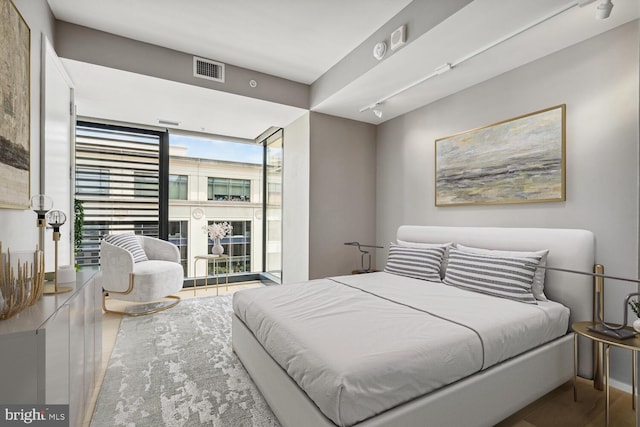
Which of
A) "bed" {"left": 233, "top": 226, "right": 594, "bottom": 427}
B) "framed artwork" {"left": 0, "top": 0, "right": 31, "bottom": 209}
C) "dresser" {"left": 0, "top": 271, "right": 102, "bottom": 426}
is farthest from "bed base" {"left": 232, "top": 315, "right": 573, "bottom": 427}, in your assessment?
"framed artwork" {"left": 0, "top": 0, "right": 31, "bottom": 209}

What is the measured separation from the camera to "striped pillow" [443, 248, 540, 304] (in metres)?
2.11

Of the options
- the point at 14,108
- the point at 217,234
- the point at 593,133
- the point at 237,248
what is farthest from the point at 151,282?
the point at 593,133

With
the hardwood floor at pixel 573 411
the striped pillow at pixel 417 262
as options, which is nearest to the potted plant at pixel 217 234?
the striped pillow at pixel 417 262

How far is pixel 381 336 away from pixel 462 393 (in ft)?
1.45

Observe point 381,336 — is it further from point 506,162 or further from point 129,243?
point 129,243

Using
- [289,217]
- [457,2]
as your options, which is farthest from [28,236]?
[457,2]

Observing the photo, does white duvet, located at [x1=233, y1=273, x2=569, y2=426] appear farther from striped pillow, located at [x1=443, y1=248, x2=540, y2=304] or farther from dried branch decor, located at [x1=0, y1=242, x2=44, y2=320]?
dried branch decor, located at [x1=0, y1=242, x2=44, y2=320]

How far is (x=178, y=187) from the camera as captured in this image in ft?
15.3

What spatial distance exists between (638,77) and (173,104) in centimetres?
414

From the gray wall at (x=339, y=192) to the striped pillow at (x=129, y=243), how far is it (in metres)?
2.15

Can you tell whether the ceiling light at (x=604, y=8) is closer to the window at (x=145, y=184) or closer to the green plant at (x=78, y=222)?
the window at (x=145, y=184)

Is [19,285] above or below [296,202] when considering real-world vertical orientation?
below

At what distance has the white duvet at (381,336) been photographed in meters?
1.19

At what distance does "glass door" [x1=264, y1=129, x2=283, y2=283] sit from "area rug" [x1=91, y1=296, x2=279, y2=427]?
1804mm
